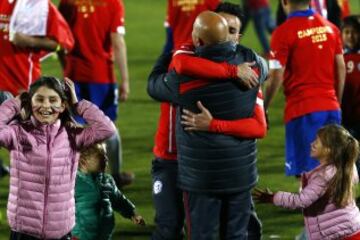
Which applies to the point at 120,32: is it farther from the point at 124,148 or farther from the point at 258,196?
the point at 258,196

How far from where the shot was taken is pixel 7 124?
5.98 m

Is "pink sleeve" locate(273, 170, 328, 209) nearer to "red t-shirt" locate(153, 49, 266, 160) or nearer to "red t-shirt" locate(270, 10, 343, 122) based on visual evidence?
"red t-shirt" locate(153, 49, 266, 160)

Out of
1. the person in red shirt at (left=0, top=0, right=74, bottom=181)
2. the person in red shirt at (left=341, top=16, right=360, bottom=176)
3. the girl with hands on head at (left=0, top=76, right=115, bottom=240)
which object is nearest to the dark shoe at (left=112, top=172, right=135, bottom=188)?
the person in red shirt at (left=0, top=0, right=74, bottom=181)

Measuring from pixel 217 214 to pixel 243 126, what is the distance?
51 cm

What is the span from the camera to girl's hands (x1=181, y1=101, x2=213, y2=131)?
5703 mm

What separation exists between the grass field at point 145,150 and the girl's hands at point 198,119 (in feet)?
7.88

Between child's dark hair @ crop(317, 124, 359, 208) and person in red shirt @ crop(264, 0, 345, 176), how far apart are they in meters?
1.44

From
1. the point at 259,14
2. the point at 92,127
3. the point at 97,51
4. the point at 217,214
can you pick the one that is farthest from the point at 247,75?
the point at 259,14

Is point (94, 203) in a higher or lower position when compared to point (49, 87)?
lower

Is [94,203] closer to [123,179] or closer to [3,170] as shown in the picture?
[123,179]

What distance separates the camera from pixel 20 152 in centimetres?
596

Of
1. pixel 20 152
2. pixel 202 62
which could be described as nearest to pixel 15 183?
pixel 20 152

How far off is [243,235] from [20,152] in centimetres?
134

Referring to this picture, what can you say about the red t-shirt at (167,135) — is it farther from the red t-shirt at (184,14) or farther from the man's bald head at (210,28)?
the red t-shirt at (184,14)
